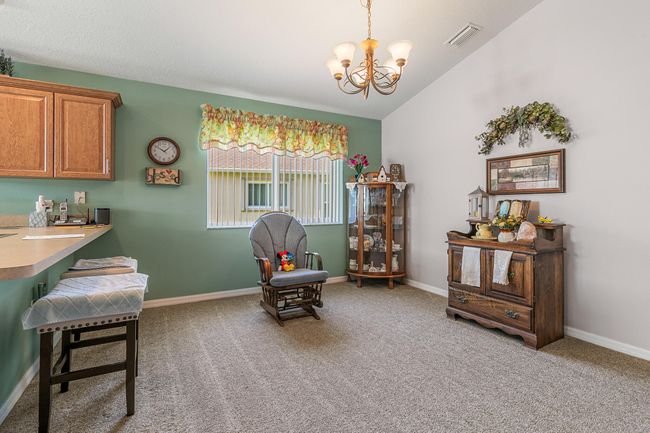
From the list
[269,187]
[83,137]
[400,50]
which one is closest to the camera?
[400,50]


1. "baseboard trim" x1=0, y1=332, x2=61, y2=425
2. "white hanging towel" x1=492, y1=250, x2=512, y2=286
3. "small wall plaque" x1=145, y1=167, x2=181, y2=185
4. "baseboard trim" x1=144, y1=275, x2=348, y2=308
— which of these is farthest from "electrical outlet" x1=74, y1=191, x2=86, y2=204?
"white hanging towel" x1=492, y1=250, x2=512, y2=286

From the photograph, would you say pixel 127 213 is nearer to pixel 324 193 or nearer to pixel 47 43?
pixel 47 43

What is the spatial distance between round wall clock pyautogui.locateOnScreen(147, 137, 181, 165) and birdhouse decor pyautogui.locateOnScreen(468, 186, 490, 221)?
343 cm

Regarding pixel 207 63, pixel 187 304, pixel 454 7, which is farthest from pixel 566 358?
pixel 207 63

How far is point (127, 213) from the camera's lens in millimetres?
3551

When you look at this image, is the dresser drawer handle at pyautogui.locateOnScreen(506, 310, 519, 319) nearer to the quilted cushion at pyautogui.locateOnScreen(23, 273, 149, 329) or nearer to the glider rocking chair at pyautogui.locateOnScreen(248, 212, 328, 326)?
the glider rocking chair at pyautogui.locateOnScreen(248, 212, 328, 326)

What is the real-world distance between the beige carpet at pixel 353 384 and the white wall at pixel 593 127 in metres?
0.50

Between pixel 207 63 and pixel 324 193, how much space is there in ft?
7.49

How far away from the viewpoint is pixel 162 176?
3666 mm

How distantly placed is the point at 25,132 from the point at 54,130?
0.69 ft

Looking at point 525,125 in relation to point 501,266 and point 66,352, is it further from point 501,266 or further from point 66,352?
point 66,352

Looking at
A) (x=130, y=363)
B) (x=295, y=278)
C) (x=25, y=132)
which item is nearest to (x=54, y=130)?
(x=25, y=132)

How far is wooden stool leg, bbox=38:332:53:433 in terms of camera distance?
5.21 feet

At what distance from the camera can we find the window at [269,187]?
4.06 m
